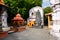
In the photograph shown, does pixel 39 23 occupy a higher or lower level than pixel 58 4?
lower

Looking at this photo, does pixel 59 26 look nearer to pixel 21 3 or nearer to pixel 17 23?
pixel 17 23

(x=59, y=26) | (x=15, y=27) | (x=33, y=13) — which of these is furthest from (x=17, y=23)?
(x=33, y=13)

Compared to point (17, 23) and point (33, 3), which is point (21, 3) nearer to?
point (33, 3)

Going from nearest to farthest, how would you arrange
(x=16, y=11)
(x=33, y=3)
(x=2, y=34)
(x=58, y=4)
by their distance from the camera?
(x=58, y=4) → (x=2, y=34) → (x=16, y=11) → (x=33, y=3)

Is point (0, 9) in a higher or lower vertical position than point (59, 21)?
higher

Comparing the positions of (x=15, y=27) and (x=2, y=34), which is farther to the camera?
(x=15, y=27)

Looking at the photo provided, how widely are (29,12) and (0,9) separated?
78.0ft

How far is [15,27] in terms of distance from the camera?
62.5ft

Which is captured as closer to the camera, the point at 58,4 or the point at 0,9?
the point at 58,4

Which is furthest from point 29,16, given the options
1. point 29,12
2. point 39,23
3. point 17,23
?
point 17,23

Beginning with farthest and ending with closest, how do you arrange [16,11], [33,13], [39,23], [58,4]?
1. [33,13]
2. [16,11]
3. [39,23]
4. [58,4]

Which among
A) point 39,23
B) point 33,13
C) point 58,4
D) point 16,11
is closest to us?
point 58,4

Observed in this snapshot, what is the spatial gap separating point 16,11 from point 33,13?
4764 millimetres

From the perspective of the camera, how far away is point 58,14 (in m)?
10.1
